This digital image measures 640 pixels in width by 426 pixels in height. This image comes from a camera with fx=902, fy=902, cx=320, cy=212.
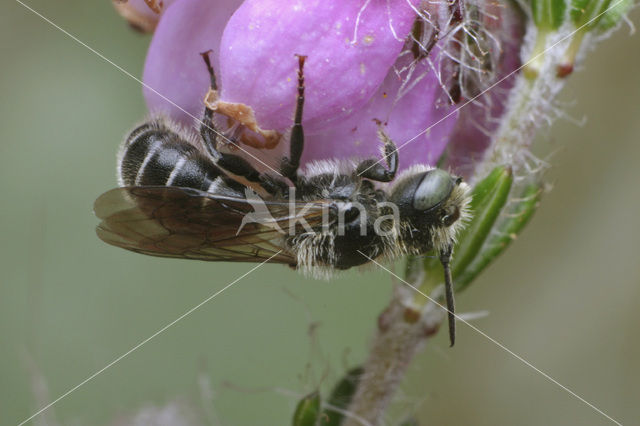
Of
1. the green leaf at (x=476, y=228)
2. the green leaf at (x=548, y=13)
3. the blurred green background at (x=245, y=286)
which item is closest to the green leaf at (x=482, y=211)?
the green leaf at (x=476, y=228)

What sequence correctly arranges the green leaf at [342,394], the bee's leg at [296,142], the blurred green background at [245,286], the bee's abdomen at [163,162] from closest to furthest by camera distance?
the bee's leg at [296,142] → the bee's abdomen at [163,162] → the green leaf at [342,394] → the blurred green background at [245,286]

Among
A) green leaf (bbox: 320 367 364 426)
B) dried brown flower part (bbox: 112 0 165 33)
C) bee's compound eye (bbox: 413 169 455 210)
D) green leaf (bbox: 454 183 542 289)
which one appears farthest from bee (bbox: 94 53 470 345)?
green leaf (bbox: 320 367 364 426)

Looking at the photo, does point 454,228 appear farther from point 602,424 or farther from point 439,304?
point 602,424

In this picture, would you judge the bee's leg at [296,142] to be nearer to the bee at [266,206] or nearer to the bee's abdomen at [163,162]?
the bee at [266,206]

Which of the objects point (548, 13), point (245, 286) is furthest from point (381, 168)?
point (245, 286)

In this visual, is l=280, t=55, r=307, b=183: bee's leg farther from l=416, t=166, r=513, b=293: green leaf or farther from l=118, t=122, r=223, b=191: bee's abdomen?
l=416, t=166, r=513, b=293: green leaf

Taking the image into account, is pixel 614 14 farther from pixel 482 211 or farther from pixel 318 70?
pixel 318 70

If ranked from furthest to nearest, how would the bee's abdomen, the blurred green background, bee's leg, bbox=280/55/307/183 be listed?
the blurred green background → the bee's abdomen → bee's leg, bbox=280/55/307/183
